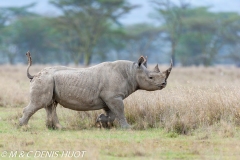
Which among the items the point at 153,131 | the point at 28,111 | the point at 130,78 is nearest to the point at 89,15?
the point at 130,78

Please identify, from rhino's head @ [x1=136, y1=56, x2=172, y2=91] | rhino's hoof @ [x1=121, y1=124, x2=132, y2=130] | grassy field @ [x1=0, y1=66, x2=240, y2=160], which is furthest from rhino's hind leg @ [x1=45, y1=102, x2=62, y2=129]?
rhino's head @ [x1=136, y1=56, x2=172, y2=91]

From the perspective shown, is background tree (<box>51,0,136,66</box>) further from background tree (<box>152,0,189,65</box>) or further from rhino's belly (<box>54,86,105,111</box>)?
rhino's belly (<box>54,86,105,111</box>)

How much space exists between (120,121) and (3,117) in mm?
3248

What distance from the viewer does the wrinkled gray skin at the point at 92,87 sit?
1197 cm

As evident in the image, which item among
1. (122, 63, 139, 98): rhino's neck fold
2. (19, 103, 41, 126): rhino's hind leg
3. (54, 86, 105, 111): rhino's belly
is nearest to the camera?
(19, 103, 41, 126): rhino's hind leg

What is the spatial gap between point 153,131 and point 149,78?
1.21 metres

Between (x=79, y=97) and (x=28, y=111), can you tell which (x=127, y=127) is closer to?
(x=79, y=97)

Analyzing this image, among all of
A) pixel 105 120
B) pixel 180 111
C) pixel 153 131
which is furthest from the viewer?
pixel 180 111

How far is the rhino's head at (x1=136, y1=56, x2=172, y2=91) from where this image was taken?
12242 mm

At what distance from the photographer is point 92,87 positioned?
39.8 feet

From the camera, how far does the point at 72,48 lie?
59.9 meters

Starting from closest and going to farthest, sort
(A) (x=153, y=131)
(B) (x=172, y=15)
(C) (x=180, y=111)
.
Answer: (A) (x=153, y=131), (C) (x=180, y=111), (B) (x=172, y=15)

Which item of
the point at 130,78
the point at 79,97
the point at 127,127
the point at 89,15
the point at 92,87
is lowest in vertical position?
the point at 127,127

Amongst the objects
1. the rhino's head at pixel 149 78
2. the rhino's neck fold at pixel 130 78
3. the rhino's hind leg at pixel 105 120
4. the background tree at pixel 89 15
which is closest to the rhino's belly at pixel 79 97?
the rhino's hind leg at pixel 105 120
